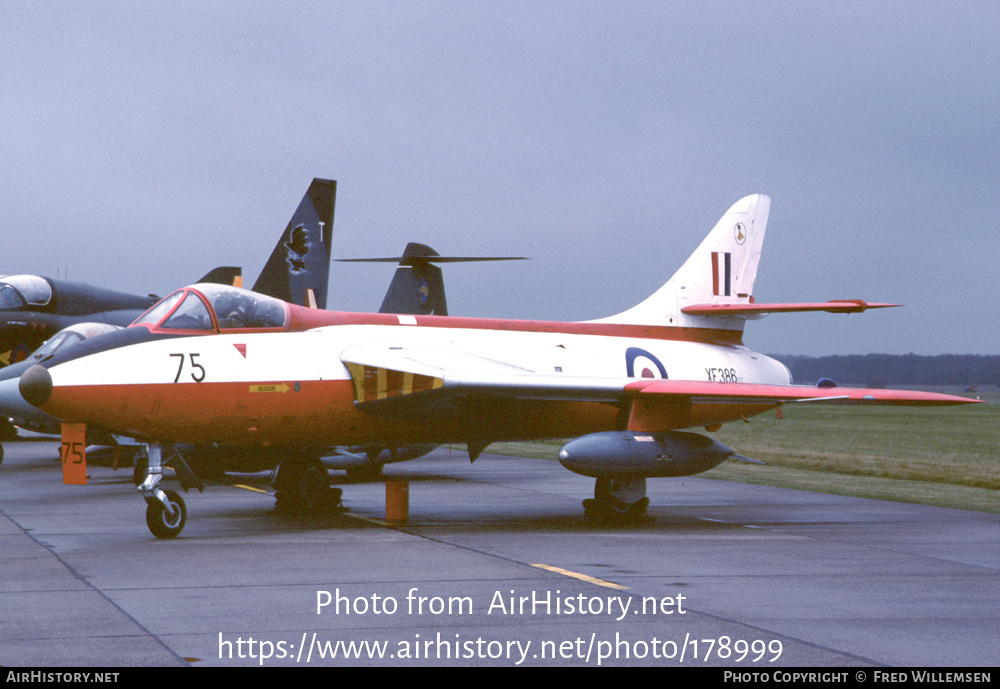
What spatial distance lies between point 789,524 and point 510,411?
3518 millimetres

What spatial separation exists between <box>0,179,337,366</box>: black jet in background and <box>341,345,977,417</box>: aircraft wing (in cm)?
1064

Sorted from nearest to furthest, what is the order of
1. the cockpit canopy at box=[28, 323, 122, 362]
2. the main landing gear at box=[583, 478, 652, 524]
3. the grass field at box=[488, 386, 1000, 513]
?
the main landing gear at box=[583, 478, 652, 524] → the grass field at box=[488, 386, 1000, 513] → the cockpit canopy at box=[28, 323, 122, 362]

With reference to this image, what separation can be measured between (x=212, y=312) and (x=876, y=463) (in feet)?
52.7

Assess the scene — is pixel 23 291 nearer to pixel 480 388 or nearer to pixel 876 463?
pixel 480 388

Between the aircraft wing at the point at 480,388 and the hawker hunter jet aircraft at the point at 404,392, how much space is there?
2 cm

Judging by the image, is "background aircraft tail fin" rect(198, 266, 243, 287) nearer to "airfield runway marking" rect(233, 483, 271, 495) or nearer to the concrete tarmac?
"airfield runway marking" rect(233, 483, 271, 495)

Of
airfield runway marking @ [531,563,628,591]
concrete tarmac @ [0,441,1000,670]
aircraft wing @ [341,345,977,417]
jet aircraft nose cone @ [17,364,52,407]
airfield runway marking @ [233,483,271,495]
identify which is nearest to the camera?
concrete tarmac @ [0,441,1000,670]

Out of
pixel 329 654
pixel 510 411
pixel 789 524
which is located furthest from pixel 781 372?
pixel 329 654

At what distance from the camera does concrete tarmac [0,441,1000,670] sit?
6.23m

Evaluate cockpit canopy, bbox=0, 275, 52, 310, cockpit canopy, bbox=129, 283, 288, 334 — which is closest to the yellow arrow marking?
cockpit canopy, bbox=129, 283, 288, 334

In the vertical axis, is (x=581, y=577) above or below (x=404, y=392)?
below

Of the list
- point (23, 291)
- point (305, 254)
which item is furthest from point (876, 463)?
point (23, 291)

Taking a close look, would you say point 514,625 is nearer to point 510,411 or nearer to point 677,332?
point 510,411

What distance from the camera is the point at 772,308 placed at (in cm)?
1539
